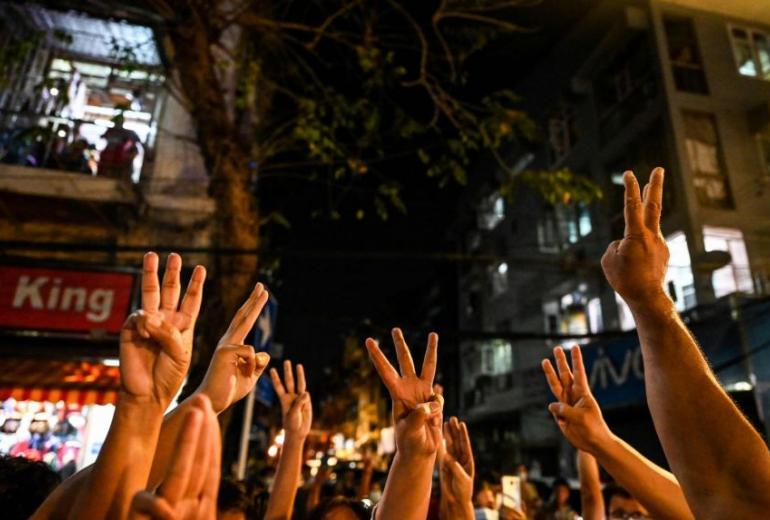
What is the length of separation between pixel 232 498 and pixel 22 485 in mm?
1128

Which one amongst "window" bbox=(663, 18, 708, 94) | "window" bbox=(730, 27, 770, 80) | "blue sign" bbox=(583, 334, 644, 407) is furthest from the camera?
"window" bbox=(663, 18, 708, 94)

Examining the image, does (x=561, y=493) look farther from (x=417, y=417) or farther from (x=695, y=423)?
(x=695, y=423)

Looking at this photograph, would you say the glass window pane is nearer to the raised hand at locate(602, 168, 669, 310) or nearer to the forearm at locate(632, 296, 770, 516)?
the raised hand at locate(602, 168, 669, 310)

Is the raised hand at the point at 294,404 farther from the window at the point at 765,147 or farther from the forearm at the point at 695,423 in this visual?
the window at the point at 765,147

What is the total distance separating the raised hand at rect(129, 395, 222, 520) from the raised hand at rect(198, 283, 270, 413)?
3.02 feet

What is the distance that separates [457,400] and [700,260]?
24.1 m

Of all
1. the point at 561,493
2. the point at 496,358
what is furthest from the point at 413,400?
the point at 496,358

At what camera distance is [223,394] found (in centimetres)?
214

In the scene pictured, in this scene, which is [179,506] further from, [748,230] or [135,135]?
[748,230]

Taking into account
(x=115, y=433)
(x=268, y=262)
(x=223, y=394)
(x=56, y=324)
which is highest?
(x=268, y=262)

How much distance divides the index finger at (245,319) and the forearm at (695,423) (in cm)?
154

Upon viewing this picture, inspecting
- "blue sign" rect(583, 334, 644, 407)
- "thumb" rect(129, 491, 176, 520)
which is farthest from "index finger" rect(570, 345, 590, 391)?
"blue sign" rect(583, 334, 644, 407)

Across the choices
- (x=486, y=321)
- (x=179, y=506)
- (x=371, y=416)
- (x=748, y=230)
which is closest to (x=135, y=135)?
(x=179, y=506)

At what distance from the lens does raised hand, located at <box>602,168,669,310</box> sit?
1.70 meters
